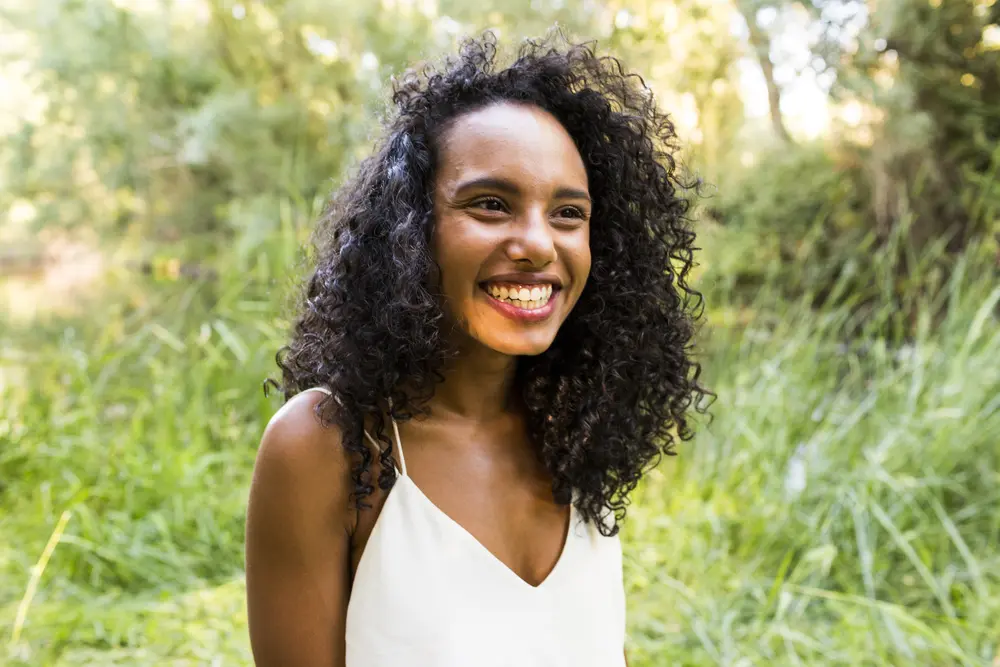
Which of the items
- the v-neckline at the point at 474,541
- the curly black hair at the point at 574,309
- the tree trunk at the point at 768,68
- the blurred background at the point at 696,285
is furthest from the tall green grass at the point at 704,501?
the tree trunk at the point at 768,68

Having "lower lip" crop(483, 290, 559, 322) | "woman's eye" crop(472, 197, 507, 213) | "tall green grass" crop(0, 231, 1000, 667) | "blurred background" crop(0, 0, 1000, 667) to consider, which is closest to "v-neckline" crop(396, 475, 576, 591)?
"lower lip" crop(483, 290, 559, 322)

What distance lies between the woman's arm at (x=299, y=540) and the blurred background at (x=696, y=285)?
1.85 ft

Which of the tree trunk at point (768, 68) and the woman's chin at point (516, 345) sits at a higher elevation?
the tree trunk at point (768, 68)

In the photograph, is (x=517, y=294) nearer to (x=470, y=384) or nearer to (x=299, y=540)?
(x=470, y=384)

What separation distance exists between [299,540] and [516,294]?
19.2 inches

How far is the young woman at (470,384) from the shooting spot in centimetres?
123

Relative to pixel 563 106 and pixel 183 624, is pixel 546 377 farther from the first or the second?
pixel 183 624

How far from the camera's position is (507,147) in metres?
1.25

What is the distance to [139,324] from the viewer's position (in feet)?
14.9

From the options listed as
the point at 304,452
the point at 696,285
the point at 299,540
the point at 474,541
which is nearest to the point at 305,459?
the point at 304,452

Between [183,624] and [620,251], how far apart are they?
6.15 feet

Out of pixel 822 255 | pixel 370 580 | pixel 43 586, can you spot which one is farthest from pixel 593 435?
pixel 822 255

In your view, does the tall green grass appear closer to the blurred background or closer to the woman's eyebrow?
the blurred background

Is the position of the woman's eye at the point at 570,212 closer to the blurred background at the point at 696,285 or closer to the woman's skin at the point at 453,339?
the woman's skin at the point at 453,339
